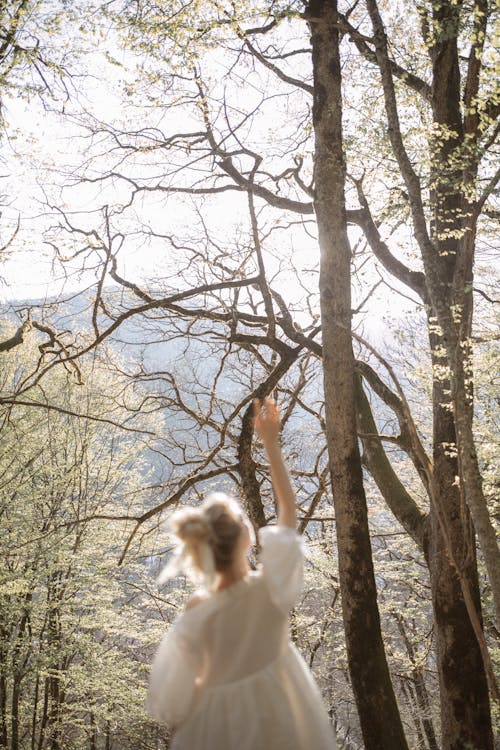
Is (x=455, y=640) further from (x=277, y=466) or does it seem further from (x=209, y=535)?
(x=209, y=535)

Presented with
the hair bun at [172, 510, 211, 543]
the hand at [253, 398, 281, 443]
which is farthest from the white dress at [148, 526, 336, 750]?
the hand at [253, 398, 281, 443]

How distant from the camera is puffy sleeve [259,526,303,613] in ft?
5.22

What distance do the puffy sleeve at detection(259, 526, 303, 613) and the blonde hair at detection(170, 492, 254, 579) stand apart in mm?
101

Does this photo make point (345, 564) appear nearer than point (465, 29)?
Yes

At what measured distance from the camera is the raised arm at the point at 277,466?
171cm

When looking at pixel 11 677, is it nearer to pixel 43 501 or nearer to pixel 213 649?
pixel 43 501

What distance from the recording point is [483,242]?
6406mm

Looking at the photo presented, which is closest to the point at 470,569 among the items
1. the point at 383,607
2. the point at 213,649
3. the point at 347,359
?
the point at 347,359

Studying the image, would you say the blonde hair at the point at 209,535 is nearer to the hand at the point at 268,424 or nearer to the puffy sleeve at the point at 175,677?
the puffy sleeve at the point at 175,677

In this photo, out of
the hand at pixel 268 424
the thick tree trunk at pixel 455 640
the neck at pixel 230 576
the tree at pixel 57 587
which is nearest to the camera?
the neck at pixel 230 576

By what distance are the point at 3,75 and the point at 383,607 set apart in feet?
37.0

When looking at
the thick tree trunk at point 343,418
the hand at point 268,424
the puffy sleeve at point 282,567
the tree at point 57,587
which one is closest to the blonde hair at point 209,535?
the puffy sleeve at point 282,567

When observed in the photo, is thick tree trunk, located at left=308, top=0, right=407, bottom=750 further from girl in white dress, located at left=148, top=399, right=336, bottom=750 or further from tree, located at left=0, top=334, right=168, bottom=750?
tree, located at left=0, top=334, right=168, bottom=750

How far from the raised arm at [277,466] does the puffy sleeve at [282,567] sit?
0.26 feet
